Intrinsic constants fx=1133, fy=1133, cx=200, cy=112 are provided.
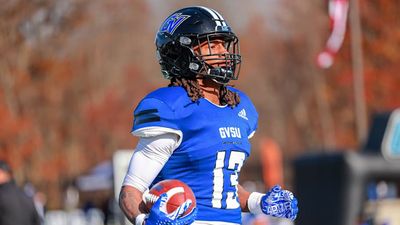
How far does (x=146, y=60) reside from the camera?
53.2 meters

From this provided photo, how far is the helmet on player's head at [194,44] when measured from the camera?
4766 millimetres

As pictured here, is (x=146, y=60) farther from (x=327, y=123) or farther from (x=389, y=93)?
(x=389, y=93)

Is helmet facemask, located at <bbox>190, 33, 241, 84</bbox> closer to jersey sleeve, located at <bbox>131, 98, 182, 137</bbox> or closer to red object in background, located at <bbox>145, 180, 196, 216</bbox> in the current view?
jersey sleeve, located at <bbox>131, 98, 182, 137</bbox>

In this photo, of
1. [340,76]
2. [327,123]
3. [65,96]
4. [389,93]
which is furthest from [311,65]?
[389,93]

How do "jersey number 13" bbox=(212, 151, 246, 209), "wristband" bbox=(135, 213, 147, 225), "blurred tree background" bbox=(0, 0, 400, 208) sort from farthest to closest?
"blurred tree background" bbox=(0, 0, 400, 208) < "jersey number 13" bbox=(212, 151, 246, 209) < "wristband" bbox=(135, 213, 147, 225)

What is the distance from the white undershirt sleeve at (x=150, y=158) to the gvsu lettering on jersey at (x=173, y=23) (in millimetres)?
507

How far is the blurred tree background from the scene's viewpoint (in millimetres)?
22125

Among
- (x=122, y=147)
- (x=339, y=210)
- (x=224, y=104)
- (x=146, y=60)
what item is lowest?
(x=339, y=210)

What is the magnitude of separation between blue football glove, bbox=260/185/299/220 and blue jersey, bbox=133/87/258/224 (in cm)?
18

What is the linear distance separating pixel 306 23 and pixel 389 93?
38.1 feet

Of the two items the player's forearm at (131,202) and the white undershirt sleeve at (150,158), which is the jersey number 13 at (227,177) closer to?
the white undershirt sleeve at (150,158)

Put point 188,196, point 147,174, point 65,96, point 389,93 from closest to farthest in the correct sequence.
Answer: point 188,196
point 147,174
point 389,93
point 65,96

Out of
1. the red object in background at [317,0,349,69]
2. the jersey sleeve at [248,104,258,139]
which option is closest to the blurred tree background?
the red object in background at [317,0,349,69]

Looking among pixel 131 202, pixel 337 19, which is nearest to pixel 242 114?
pixel 131 202
